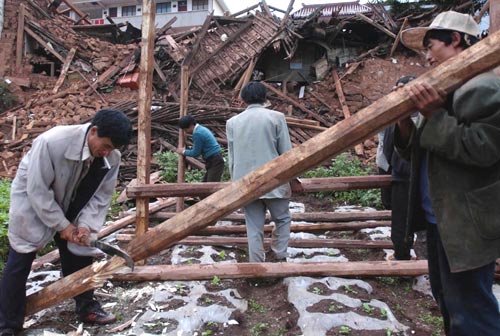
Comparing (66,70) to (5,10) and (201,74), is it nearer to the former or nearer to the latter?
(5,10)

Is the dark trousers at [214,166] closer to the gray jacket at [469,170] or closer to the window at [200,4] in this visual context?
the gray jacket at [469,170]

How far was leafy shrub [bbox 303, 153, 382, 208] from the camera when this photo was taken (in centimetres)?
707

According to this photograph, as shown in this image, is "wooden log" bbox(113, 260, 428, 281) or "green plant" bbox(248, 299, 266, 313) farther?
"wooden log" bbox(113, 260, 428, 281)

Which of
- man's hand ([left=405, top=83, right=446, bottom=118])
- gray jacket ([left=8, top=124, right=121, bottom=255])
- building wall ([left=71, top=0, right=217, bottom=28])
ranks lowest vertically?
gray jacket ([left=8, top=124, right=121, bottom=255])

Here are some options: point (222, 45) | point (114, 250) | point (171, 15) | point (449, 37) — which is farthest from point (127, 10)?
point (449, 37)

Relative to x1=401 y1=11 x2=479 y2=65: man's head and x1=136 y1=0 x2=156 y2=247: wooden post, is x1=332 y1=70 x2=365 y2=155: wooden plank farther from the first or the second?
x1=401 y1=11 x2=479 y2=65: man's head

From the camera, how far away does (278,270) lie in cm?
343

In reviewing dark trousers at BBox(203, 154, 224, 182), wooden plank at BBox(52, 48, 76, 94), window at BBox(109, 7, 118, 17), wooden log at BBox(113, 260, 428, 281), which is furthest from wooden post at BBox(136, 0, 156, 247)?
window at BBox(109, 7, 118, 17)

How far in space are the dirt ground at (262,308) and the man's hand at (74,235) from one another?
0.68 meters

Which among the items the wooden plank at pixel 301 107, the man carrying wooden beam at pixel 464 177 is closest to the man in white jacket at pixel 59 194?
the man carrying wooden beam at pixel 464 177

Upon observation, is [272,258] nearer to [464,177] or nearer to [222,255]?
[222,255]

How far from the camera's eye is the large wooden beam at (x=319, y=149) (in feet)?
5.30

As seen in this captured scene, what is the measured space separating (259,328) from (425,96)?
1990 mm

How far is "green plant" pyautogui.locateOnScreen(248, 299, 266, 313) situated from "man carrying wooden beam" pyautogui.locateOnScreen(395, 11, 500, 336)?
1.62 m
